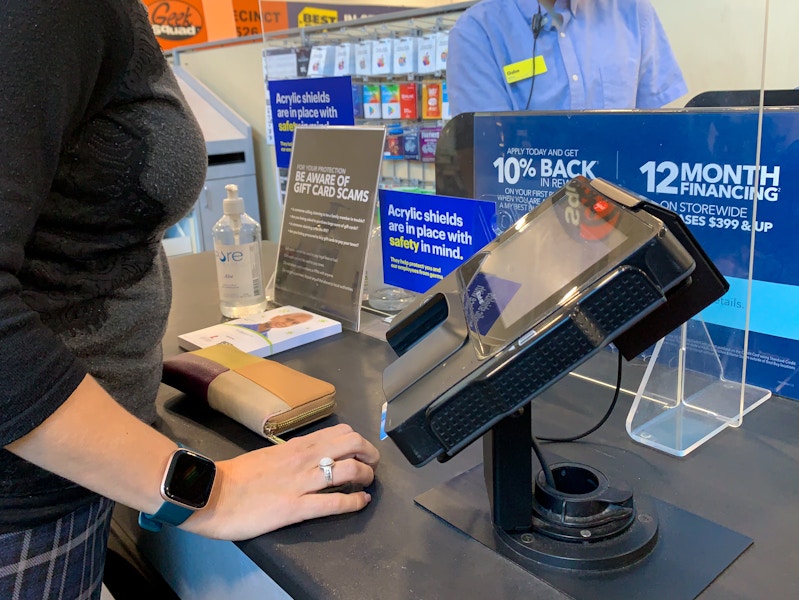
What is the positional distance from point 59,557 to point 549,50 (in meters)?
1.65

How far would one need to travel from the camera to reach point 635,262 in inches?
20.0

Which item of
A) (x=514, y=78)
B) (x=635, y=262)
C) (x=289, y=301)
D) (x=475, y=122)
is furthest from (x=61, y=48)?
(x=514, y=78)

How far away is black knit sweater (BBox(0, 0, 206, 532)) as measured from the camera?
21.0 inches

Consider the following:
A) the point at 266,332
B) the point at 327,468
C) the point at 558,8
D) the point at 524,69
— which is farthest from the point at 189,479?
the point at 558,8

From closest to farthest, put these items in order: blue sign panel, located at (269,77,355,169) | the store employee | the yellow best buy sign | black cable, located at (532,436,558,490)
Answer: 1. black cable, located at (532,436,558,490)
2. blue sign panel, located at (269,77,355,169)
3. the store employee
4. the yellow best buy sign

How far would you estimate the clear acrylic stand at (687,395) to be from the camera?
0.82 m

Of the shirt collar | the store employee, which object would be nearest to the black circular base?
the store employee

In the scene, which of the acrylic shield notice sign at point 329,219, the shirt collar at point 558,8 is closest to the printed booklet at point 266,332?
the acrylic shield notice sign at point 329,219

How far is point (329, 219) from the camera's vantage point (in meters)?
1.26

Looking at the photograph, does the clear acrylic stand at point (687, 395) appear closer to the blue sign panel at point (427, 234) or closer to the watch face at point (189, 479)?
the blue sign panel at point (427, 234)

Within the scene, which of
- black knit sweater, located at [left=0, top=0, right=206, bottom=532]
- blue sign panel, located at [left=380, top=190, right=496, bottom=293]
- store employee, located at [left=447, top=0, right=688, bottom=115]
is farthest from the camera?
store employee, located at [left=447, top=0, right=688, bottom=115]

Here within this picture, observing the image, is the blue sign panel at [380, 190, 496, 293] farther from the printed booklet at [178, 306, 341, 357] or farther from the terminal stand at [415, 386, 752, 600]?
the terminal stand at [415, 386, 752, 600]

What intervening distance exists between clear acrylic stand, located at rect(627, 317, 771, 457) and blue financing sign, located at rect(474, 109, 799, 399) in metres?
0.02

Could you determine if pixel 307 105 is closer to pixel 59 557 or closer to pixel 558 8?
pixel 558 8
